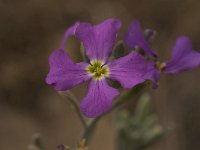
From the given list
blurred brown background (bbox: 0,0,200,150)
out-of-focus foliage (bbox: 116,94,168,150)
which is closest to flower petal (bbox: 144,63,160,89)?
out-of-focus foliage (bbox: 116,94,168,150)

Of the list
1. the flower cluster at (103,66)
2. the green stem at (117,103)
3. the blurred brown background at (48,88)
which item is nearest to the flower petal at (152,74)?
the flower cluster at (103,66)

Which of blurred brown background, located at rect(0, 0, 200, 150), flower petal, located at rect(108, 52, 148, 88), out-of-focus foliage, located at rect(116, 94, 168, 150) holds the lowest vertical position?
out-of-focus foliage, located at rect(116, 94, 168, 150)

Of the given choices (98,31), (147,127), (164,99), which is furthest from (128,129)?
(164,99)

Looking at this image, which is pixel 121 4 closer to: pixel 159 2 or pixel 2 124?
pixel 159 2

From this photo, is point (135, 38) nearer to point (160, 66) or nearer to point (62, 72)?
point (160, 66)

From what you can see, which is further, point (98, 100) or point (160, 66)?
point (160, 66)

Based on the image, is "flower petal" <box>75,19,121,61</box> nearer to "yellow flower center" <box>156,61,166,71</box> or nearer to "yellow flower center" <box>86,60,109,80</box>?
"yellow flower center" <box>86,60,109,80</box>

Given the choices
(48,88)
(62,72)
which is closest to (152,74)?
(62,72)
